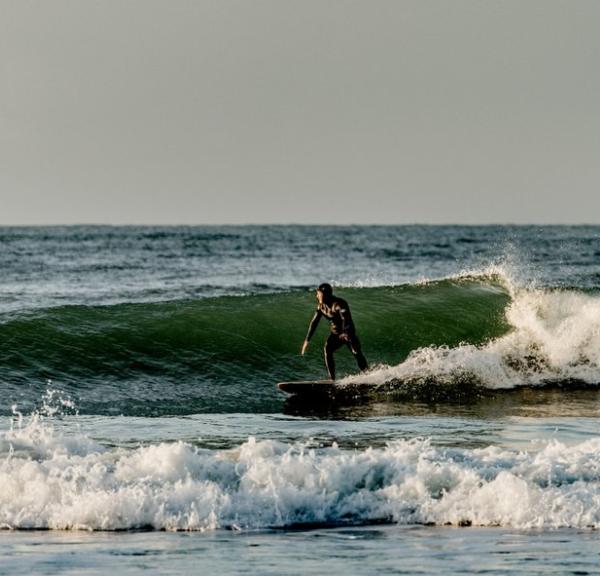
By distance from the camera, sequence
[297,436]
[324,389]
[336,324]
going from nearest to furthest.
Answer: [297,436] < [324,389] < [336,324]

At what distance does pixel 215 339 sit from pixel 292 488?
38.3ft

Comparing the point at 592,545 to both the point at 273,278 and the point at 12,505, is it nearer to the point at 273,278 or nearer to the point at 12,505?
the point at 12,505

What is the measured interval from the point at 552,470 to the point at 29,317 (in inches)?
541

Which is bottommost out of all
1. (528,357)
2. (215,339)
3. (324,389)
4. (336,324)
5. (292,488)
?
(292,488)

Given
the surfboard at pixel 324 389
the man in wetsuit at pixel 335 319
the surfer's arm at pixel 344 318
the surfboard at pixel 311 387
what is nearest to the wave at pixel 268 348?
the surfboard at pixel 324 389

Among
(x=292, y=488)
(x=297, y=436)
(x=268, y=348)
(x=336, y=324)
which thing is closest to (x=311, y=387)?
(x=336, y=324)

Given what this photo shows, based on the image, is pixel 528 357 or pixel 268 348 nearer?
pixel 528 357

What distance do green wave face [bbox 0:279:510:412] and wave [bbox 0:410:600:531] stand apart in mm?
6073

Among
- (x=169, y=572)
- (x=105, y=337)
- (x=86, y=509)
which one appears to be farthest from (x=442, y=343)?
(x=169, y=572)

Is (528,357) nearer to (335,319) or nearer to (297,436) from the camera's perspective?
(335,319)

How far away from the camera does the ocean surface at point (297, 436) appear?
905 centimetres

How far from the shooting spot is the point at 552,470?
10.7 metres

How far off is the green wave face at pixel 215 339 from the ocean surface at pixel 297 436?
2.5 inches

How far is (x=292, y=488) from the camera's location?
10.4 metres
